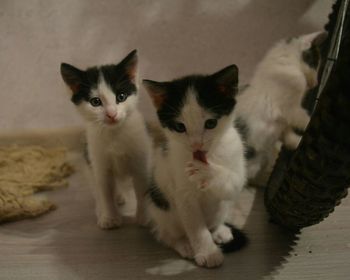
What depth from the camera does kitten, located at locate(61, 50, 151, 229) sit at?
4.44 ft

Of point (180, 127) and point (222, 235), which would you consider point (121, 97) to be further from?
point (222, 235)

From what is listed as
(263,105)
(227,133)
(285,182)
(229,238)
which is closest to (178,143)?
(227,133)

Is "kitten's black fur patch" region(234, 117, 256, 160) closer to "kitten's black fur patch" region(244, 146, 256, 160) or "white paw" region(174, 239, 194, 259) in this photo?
"kitten's black fur patch" region(244, 146, 256, 160)

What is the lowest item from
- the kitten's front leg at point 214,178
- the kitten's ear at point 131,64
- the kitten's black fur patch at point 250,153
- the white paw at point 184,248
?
the white paw at point 184,248

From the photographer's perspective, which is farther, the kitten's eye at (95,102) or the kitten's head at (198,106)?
the kitten's eye at (95,102)

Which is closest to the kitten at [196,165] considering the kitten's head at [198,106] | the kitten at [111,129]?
the kitten's head at [198,106]

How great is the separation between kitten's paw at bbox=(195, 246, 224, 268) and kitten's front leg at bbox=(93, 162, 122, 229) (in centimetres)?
40

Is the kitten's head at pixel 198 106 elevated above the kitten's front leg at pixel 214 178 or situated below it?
above

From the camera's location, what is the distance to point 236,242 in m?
1.39

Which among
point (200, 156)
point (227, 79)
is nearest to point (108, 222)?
point (200, 156)

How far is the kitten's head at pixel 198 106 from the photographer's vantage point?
1091mm

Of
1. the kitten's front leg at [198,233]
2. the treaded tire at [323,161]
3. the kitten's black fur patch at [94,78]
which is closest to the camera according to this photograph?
the treaded tire at [323,161]

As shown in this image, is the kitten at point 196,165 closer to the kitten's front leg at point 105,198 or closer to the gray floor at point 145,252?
the gray floor at point 145,252

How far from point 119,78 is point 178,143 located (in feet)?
1.20
